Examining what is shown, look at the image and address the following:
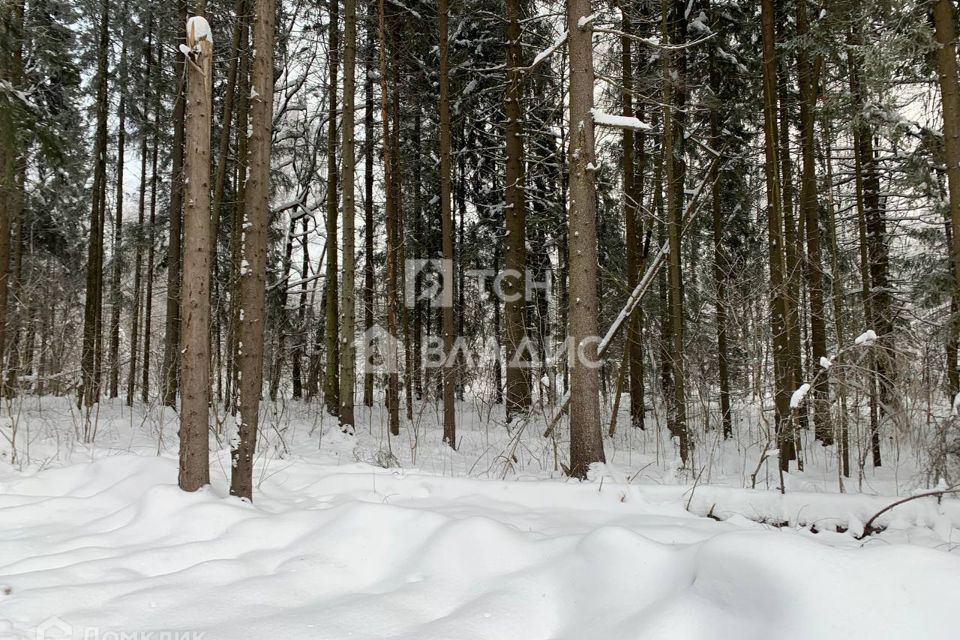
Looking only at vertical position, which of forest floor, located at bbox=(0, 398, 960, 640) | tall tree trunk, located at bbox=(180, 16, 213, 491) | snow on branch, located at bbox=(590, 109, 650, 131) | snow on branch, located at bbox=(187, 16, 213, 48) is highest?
snow on branch, located at bbox=(187, 16, 213, 48)

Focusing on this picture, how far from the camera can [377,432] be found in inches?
440

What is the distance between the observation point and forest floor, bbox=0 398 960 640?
87.4 inches

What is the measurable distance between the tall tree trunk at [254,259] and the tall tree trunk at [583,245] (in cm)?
320

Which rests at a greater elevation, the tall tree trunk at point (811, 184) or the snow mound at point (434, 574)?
the tall tree trunk at point (811, 184)

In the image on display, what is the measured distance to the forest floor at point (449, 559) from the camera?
2221 mm

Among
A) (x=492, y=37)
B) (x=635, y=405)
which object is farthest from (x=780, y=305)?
(x=492, y=37)

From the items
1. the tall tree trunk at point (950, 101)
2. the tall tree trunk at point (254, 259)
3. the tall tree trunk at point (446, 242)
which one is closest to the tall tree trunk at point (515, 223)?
the tall tree trunk at point (446, 242)

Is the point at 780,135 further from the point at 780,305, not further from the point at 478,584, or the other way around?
the point at 478,584

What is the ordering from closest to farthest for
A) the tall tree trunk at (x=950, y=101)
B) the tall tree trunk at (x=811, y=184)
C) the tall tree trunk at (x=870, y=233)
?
the tall tree trunk at (x=950, y=101) < the tall tree trunk at (x=870, y=233) < the tall tree trunk at (x=811, y=184)

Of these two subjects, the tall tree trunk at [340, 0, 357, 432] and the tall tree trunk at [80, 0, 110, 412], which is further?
the tall tree trunk at [80, 0, 110, 412]

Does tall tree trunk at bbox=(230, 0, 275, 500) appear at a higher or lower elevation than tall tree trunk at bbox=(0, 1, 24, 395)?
lower

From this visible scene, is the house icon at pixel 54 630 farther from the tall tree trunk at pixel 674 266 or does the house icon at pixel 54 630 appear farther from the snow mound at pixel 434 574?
the tall tree trunk at pixel 674 266

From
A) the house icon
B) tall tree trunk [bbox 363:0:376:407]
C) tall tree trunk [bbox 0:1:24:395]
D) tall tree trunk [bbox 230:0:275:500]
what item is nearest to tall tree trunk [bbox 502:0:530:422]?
tall tree trunk [bbox 363:0:376:407]

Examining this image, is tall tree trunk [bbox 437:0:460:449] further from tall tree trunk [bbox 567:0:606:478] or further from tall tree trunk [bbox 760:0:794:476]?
tall tree trunk [bbox 760:0:794:476]
